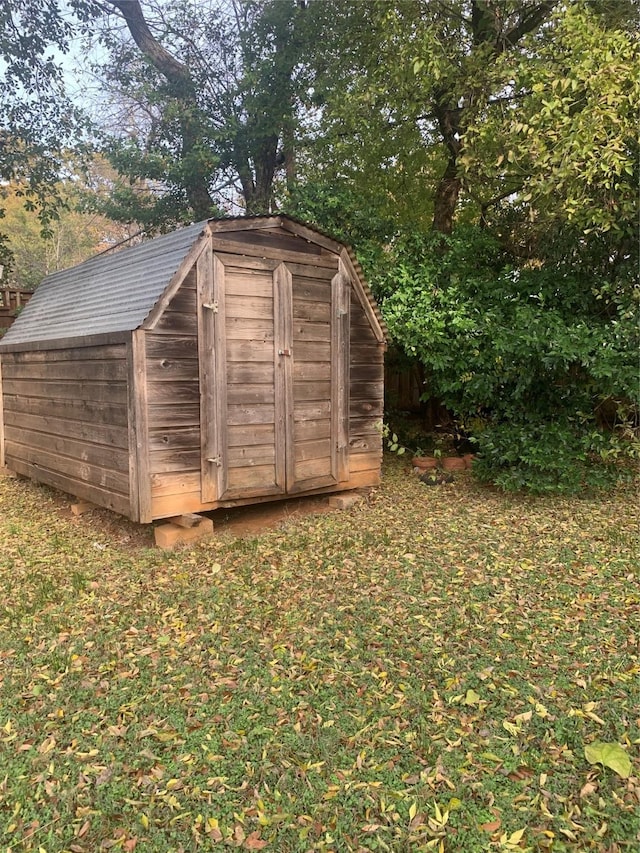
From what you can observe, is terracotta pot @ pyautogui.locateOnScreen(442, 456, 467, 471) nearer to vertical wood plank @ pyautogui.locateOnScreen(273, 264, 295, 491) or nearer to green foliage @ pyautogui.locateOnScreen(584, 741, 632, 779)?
vertical wood plank @ pyautogui.locateOnScreen(273, 264, 295, 491)

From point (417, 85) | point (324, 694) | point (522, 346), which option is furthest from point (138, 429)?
point (417, 85)

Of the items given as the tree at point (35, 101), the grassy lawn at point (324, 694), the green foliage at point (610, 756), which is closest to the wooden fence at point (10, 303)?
the tree at point (35, 101)

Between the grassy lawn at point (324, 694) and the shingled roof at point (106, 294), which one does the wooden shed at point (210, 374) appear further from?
the grassy lawn at point (324, 694)

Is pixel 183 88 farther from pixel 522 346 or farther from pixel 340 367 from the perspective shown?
pixel 522 346

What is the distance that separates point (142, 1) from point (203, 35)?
5.34 feet

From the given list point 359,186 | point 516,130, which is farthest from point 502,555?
point 359,186

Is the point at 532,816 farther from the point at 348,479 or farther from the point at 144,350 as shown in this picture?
the point at 348,479

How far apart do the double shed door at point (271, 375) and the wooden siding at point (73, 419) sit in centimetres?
76

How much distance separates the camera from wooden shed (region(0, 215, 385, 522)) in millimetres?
5012

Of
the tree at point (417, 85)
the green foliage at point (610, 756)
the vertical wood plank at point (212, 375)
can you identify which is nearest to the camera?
the green foliage at point (610, 756)

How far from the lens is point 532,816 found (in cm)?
224

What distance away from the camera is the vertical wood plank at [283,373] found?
579cm

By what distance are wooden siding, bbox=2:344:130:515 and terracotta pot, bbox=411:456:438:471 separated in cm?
444

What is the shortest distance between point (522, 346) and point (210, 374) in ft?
11.6
